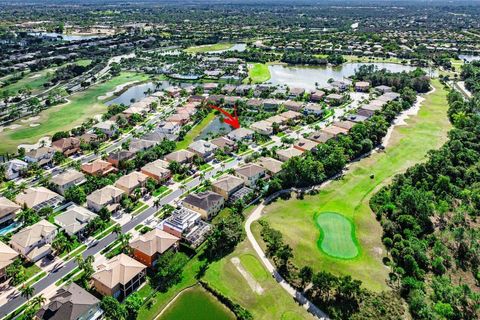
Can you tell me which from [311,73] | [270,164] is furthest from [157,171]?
[311,73]

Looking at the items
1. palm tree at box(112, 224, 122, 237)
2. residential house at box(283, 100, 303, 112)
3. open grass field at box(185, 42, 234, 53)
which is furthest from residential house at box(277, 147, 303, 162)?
open grass field at box(185, 42, 234, 53)

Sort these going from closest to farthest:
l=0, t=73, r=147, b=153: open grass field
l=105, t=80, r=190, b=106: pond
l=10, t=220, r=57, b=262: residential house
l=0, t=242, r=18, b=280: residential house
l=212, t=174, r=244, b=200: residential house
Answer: l=0, t=242, r=18, b=280: residential house
l=10, t=220, r=57, b=262: residential house
l=212, t=174, r=244, b=200: residential house
l=0, t=73, r=147, b=153: open grass field
l=105, t=80, r=190, b=106: pond

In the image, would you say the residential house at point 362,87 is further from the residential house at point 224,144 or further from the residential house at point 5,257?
the residential house at point 5,257

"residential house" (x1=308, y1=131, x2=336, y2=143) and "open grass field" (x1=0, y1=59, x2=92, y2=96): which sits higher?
"residential house" (x1=308, y1=131, x2=336, y2=143)

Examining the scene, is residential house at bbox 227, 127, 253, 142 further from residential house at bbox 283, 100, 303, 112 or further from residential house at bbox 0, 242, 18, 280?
residential house at bbox 0, 242, 18, 280

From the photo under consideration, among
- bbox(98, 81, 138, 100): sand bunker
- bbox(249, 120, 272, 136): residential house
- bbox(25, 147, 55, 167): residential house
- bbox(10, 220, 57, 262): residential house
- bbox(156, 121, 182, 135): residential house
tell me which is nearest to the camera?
bbox(10, 220, 57, 262): residential house

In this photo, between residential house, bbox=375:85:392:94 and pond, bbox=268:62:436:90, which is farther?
pond, bbox=268:62:436:90
